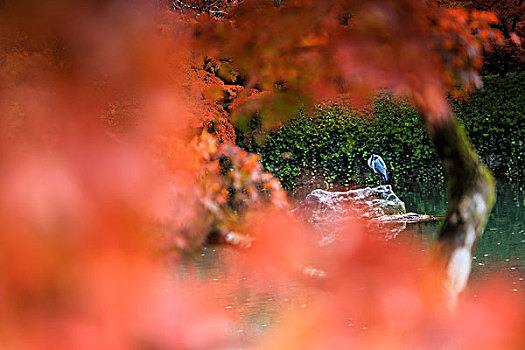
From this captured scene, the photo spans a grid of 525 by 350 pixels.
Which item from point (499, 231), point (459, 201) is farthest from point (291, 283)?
point (459, 201)

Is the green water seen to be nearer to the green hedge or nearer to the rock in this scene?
the rock

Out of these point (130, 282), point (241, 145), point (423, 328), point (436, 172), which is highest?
point (130, 282)

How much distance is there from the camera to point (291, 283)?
194 inches

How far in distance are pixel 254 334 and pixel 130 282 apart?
3307 millimetres

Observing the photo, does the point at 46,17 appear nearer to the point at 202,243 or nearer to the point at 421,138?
the point at 202,243

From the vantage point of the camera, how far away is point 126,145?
0.54m

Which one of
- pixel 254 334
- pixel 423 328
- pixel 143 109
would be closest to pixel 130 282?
pixel 143 109

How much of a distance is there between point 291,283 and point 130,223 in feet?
14.7

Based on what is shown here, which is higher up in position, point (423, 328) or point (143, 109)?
point (143, 109)

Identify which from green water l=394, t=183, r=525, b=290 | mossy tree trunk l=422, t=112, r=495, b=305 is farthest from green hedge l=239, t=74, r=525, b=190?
mossy tree trunk l=422, t=112, r=495, b=305

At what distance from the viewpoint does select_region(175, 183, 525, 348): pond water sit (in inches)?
162

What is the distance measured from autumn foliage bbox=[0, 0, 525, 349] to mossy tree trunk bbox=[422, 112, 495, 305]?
10 centimetres

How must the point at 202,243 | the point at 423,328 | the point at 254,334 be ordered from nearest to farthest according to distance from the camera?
1. the point at 423,328
2. the point at 202,243
3. the point at 254,334

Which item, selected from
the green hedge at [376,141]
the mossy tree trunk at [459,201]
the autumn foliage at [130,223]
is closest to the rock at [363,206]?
the green hedge at [376,141]
